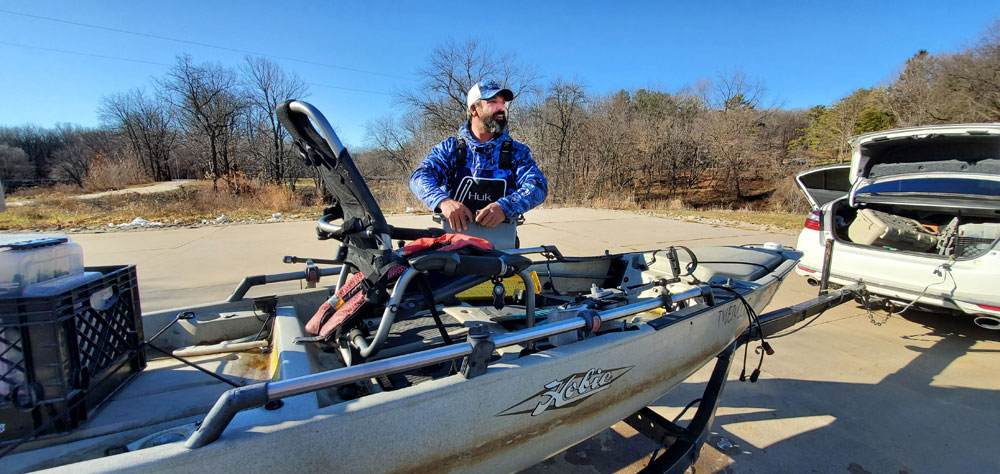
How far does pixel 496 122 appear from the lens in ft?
9.16

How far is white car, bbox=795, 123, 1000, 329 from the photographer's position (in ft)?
11.4

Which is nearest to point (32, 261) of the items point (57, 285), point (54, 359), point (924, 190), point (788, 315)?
point (57, 285)

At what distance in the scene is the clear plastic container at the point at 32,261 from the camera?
1.18 meters

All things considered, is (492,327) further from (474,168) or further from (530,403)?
(474,168)

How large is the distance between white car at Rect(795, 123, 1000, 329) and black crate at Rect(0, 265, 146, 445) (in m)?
5.31

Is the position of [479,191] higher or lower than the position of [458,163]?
lower

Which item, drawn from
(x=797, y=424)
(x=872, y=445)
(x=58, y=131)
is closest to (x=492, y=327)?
(x=797, y=424)

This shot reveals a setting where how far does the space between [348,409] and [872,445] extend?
9.13 ft

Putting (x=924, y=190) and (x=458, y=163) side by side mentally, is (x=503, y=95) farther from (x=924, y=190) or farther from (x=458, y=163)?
(x=924, y=190)

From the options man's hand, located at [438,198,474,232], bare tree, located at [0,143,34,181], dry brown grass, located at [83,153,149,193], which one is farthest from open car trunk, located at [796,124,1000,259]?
bare tree, located at [0,143,34,181]

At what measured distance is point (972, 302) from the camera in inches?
133

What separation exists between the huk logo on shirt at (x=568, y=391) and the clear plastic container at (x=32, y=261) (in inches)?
55.1

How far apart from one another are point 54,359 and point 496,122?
2.30 meters

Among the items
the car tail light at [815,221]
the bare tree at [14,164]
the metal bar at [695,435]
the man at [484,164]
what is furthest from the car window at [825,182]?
the bare tree at [14,164]
